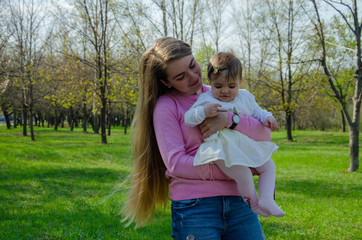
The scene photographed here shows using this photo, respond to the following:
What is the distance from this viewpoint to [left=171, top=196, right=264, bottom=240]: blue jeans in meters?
1.83

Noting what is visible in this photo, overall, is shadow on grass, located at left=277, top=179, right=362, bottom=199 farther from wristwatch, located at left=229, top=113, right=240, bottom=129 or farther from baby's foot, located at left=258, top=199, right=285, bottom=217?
wristwatch, located at left=229, top=113, right=240, bottom=129

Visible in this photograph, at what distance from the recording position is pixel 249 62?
27859 millimetres

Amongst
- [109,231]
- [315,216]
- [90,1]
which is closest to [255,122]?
[109,231]

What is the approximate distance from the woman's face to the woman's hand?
0.34 meters

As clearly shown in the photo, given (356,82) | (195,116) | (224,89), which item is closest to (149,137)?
(195,116)

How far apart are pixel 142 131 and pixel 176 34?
14.4m

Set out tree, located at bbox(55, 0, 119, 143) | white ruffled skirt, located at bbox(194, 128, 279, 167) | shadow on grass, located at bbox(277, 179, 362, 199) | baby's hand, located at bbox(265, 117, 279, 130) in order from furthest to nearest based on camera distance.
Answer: tree, located at bbox(55, 0, 119, 143)
shadow on grass, located at bbox(277, 179, 362, 199)
baby's hand, located at bbox(265, 117, 279, 130)
white ruffled skirt, located at bbox(194, 128, 279, 167)

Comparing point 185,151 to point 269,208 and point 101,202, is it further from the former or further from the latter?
point 101,202

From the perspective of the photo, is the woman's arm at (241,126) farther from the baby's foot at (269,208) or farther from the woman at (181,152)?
the baby's foot at (269,208)

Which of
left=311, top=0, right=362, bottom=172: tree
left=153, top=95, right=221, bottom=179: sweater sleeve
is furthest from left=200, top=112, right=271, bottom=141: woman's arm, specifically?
left=311, top=0, right=362, bottom=172: tree

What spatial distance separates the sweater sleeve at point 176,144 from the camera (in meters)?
1.88

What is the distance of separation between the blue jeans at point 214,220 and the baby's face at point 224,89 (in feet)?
2.21

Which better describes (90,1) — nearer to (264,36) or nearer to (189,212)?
(264,36)

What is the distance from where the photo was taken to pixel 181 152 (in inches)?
76.0
